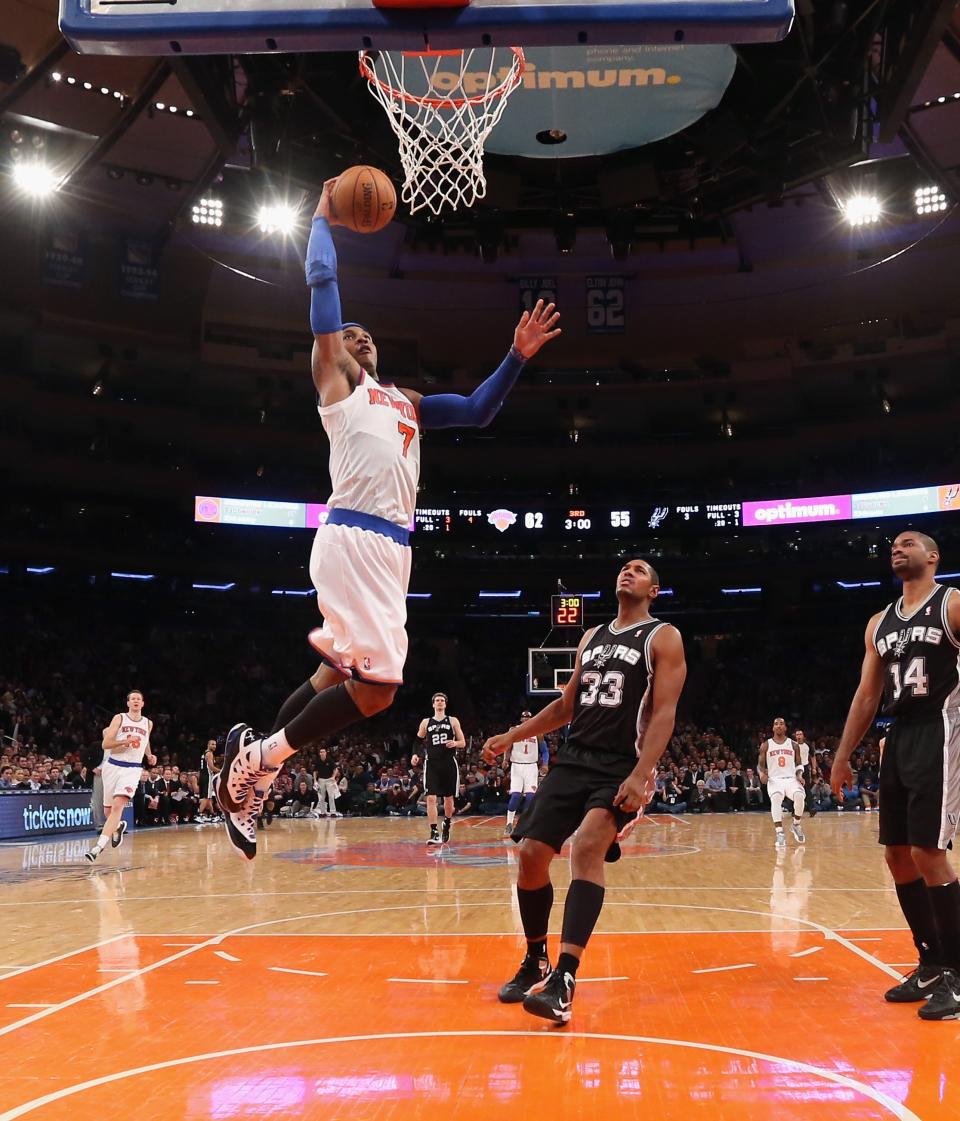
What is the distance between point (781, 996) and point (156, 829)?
1822 centimetres

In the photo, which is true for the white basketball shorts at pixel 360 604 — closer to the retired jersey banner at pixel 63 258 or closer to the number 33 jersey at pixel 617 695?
the number 33 jersey at pixel 617 695

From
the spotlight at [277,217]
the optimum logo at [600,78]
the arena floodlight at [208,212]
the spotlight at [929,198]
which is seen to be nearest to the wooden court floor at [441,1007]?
the optimum logo at [600,78]

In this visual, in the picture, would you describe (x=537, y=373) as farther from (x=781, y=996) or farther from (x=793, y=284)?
(x=781, y=996)

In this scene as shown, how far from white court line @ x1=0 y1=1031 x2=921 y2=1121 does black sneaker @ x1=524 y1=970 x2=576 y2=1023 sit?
0.09 m

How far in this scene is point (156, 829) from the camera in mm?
21766

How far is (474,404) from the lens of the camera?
16.7 feet

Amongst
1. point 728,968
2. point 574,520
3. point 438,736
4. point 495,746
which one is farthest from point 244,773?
point 574,520

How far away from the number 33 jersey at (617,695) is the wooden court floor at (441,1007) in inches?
54.4

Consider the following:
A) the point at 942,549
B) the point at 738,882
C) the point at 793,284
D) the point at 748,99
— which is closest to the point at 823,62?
the point at 748,99

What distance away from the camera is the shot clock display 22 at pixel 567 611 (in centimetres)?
2344

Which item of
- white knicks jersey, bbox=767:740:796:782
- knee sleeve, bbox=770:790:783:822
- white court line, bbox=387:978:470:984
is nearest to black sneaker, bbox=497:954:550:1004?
white court line, bbox=387:978:470:984

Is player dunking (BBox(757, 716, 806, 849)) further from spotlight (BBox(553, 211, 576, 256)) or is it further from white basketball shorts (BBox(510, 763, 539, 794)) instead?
spotlight (BBox(553, 211, 576, 256))

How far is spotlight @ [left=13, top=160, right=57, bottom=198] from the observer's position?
21.2 metres

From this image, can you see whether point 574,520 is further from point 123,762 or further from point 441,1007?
point 441,1007
